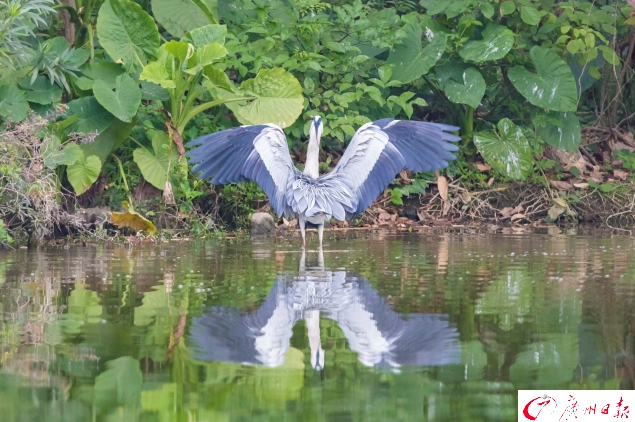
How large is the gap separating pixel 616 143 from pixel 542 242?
13.1 feet

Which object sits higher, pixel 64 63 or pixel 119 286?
pixel 64 63

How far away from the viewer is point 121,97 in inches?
347

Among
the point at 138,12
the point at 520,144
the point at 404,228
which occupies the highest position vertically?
the point at 138,12

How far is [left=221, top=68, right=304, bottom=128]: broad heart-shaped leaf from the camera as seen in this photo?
30.9 ft

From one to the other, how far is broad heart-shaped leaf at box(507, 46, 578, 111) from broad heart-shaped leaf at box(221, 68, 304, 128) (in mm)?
2470

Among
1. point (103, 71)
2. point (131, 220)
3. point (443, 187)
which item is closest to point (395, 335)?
point (131, 220)

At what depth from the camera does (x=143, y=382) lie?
3.42m

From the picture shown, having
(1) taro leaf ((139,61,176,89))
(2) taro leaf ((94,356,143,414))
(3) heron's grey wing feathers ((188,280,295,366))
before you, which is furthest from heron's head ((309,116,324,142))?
(2) taro leaf ((94,356,143,414))

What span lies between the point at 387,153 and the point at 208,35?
227 cm

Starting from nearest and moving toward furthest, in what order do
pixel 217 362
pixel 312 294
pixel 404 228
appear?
pixel 217 362 → pixel 312 294 → pixel 404 228

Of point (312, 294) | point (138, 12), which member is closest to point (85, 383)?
point (312, 294)

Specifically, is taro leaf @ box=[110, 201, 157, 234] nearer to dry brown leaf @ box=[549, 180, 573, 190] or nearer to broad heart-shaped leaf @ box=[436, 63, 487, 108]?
broad heart-shaped leaf @ box=[436, 63, 487, 108]

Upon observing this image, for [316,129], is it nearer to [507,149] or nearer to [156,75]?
[156,75]

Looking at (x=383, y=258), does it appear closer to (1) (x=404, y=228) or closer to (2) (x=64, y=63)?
(1) (x=404, y=228)
